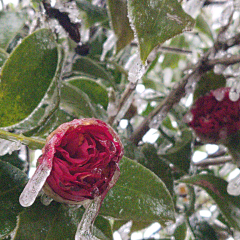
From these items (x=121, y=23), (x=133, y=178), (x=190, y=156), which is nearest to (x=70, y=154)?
(x=133, y=178)

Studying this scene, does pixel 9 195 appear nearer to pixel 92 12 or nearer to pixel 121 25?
pixel 121 25

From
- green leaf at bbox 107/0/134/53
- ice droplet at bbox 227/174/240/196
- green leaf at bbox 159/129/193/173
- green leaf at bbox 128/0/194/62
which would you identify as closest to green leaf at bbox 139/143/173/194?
green leaf at bbox 159/129/193/173

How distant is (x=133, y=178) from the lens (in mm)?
608

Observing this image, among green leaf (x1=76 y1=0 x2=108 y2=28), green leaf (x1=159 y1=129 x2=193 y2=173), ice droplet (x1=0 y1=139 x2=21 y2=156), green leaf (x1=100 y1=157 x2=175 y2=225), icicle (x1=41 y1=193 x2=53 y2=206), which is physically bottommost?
green leaf (x1=159 y1=129 x2=193 y2=173)

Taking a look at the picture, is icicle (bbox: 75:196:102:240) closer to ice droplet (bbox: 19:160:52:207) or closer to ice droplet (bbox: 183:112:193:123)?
ice droplet (bbox: 19:160:52:207)

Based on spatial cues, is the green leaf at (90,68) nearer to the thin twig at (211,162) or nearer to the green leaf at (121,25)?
the green leaf at (121,25)

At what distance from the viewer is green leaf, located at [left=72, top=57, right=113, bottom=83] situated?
100 cm

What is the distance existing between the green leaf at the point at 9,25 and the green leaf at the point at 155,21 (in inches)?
17.2

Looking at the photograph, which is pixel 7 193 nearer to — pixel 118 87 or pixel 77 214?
pixel 77 214

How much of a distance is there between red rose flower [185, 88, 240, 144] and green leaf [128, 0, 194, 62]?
40cm

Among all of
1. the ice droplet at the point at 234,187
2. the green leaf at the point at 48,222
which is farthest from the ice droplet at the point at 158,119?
the green leaf at the point at 48,222

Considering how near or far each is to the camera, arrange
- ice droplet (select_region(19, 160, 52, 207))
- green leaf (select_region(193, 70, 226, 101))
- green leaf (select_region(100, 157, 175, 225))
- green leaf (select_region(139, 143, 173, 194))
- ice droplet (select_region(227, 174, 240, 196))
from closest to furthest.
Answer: ice droplet (select_region(19, 160, 52, 207)) < green leaf (select_region(100, 157, 175, 225)) < ice droplet (select_region(227, 174, 240, 196)) < green leaf (select_region(139, 143, 173, 194)) < green leaf (select_region(193, 70, 226, 101))

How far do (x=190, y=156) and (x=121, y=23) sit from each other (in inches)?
15.9

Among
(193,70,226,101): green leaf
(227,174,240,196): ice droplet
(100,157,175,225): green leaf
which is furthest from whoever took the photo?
(193,70,226,101): green leaf
